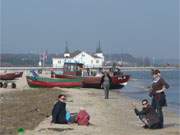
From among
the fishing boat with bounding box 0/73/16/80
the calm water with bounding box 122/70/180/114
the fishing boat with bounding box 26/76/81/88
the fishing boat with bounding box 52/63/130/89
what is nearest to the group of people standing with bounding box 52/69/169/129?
the calm water with bounding box 122/70/180/114

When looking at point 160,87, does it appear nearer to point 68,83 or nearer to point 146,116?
point 146,116

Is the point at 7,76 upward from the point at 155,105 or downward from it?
upward

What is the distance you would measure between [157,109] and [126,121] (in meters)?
3.20

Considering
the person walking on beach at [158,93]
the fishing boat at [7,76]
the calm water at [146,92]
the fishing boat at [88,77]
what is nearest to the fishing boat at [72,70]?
the fishing boat at [88,77]

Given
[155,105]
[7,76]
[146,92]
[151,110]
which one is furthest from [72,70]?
[151,110]

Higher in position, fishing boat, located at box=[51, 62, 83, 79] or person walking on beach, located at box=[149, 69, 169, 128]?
fishing boat, located at box=[51, 62, 83, 79]

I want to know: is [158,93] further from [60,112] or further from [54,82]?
[54,82]

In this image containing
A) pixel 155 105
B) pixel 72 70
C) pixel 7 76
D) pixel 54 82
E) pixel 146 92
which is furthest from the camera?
pixel 7 76

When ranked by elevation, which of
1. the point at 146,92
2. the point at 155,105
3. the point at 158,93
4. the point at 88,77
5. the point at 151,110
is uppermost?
the point at 88,77

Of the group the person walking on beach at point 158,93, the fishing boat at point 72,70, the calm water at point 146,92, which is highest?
the fishing boat at point 72,70

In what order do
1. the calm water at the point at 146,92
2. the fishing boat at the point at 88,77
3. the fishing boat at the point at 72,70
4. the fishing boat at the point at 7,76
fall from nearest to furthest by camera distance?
1. the calm water at the point at 146,92
2. the fishing boat at the point at 88,77
3. the fishing boat at the point at 72,70
4. the fishing boat at the point at 7,76

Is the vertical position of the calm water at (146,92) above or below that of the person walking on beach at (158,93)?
below

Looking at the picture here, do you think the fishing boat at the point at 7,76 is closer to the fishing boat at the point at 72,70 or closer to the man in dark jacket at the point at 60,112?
the fishing boat at the point at 72,70

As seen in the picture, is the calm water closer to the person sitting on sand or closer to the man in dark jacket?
the person sitting on sand
